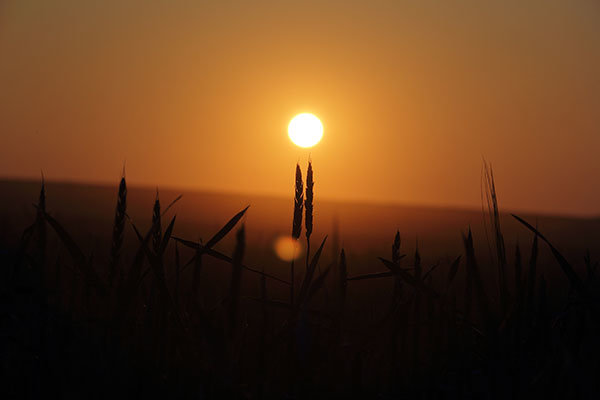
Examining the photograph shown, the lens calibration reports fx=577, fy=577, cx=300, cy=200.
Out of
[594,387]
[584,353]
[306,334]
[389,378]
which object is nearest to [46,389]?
[306,334]

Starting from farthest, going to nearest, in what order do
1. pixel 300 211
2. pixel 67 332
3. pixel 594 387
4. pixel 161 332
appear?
pixel 67 332 < pixel 161 332 < pixel 300 211 < pixel 594 387

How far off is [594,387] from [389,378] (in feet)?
2.21

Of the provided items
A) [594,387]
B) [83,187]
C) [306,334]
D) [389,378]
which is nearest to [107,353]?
[306,334]

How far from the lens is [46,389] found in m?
1.85

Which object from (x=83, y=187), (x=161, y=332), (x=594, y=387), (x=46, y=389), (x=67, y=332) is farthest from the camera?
(x=83, y=187)

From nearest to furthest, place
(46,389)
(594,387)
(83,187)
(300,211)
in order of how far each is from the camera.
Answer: (594,387)
(46,389)
(300,211)
(83,187)

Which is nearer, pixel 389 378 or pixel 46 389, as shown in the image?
pixel 46 389

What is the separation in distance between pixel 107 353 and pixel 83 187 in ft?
307

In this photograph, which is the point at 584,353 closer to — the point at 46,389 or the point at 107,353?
the point at 107,353

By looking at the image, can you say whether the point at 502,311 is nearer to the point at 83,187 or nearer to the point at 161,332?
the point at 161,332

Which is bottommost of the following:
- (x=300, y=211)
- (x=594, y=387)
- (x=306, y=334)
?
(x=594, y=387)

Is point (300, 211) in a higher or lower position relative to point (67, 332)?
higher

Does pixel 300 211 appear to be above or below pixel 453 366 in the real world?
above

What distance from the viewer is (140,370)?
6.40 ft
